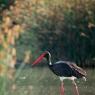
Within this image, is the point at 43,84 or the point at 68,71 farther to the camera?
the point at 43,84

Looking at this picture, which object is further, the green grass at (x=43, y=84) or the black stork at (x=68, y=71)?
the green grass at (x=43, y=84)

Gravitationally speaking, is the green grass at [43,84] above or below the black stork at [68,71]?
below

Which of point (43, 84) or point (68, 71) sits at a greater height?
point (68, 71)

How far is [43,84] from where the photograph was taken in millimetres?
15922

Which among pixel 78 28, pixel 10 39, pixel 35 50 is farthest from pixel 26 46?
pixel 10 39

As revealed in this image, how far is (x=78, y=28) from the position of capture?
20.9 meters

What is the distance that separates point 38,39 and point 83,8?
1947mm

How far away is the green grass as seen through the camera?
14.4 m

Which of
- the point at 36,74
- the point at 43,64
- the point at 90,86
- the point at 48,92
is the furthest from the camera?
the point at 43,64

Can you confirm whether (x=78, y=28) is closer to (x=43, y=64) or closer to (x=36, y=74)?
(x=43, y=64)

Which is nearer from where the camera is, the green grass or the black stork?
the black stork

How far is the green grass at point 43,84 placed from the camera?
14.4 meters

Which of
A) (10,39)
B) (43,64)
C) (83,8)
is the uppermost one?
(10,39)

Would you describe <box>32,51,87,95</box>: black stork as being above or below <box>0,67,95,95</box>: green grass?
above
